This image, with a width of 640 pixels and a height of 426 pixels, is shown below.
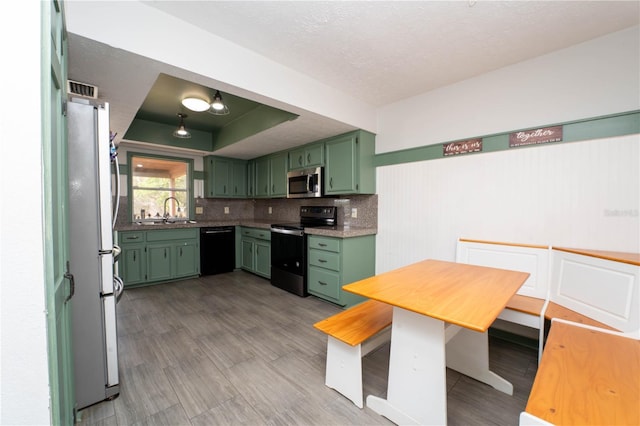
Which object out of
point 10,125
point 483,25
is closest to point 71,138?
point 10,125

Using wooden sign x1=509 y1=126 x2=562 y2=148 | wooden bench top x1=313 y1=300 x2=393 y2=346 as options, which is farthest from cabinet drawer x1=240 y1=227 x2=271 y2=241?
wooden sign x1=509 y1=126 x2=562 y2=148

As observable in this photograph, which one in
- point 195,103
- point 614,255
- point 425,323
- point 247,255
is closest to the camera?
point 425,323

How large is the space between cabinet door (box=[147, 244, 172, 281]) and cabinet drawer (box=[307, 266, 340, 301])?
2363mm

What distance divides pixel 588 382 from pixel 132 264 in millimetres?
4736

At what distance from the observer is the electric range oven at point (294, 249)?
3.53 metres

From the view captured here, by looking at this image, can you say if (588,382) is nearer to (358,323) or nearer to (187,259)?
(358,323)

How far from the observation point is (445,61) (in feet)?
7.56

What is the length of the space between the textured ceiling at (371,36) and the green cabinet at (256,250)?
7.85ft

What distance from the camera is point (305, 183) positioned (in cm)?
378

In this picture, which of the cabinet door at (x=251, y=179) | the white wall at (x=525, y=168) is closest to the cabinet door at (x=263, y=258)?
the cabinet door at (x=251, y=179)

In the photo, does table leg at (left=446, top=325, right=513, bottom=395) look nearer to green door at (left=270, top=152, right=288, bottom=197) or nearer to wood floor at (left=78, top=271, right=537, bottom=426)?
wood floor at (left=78, top=271, right=537, bottom=426)

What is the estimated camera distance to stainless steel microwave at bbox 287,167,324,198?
363 cm

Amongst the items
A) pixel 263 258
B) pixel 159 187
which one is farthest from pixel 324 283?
pixel 159 187

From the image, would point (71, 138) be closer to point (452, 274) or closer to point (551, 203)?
point (452, 274)
